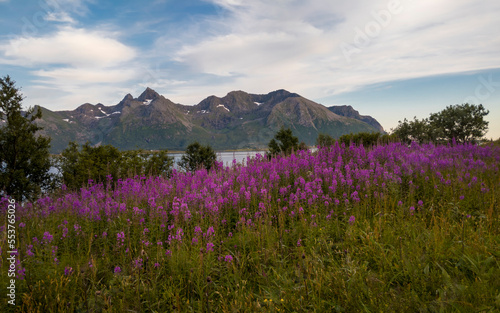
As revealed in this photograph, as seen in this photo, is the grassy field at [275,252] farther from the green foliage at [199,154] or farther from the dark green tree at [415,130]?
the dark green tree at [415,130]

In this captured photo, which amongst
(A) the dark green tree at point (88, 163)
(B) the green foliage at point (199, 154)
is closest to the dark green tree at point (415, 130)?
(B) the green foliage at point (199, 154)

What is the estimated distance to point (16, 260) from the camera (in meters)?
3.85

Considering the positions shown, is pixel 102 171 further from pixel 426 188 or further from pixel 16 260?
pixel 426 188

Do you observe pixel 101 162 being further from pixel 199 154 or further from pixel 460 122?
pixel 460 122

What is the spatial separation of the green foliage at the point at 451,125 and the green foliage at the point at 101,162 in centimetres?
2281

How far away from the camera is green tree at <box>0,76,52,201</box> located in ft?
42.5

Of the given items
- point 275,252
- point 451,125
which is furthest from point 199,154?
point 451,125

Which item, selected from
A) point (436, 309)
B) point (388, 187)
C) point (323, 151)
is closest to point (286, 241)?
point (436, 309)

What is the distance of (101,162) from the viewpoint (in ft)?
51.1

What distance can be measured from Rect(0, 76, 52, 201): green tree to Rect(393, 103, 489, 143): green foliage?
2861 centimetres

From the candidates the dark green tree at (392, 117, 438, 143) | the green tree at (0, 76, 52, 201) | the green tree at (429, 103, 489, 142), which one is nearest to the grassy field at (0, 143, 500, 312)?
the green tree at (0, 76, 52, 201)

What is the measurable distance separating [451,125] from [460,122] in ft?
2.72

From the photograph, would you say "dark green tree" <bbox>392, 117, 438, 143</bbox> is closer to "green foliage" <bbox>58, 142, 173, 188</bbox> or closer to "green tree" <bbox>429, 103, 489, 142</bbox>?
"green tree" <bbox>429, 103, 489, 142</bbox>

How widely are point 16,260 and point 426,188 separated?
26.4ft
